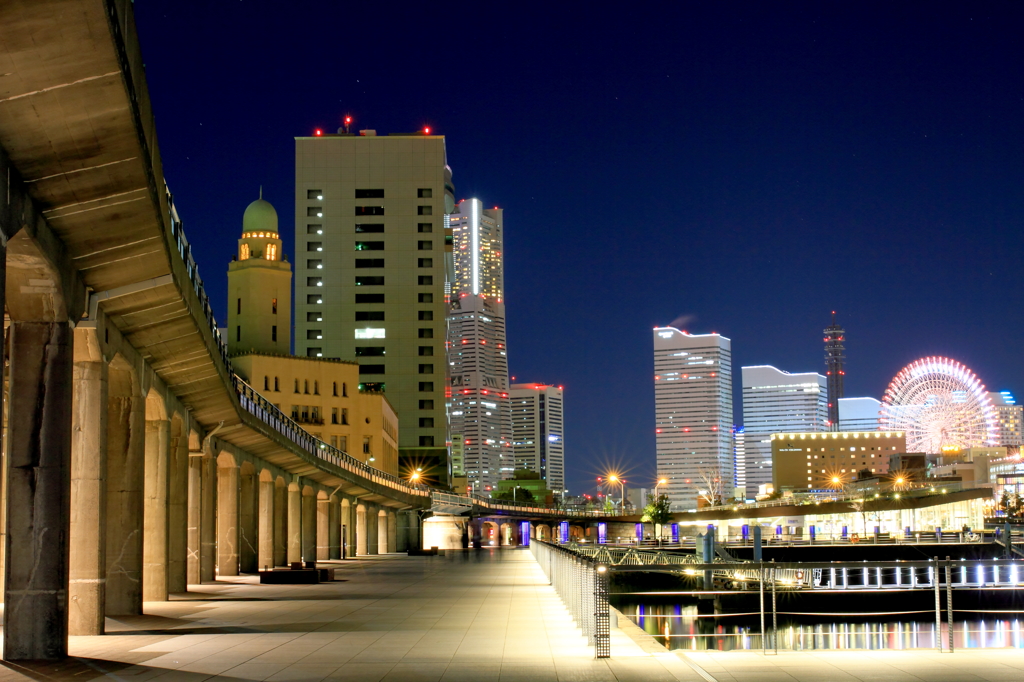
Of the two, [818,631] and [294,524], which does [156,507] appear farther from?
[294,524]

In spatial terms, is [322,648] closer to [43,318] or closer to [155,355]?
[43,318]

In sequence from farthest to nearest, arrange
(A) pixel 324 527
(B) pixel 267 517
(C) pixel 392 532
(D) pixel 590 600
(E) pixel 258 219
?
1. (E) pixel 258 219
2. (C) pixel 392 532
3. (A) pixel 324 527
4. (B) pixel 267 517
5. (D) pixel 590 600

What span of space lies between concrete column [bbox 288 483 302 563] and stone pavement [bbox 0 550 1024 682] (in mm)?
29853

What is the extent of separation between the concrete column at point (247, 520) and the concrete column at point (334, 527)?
1964cm

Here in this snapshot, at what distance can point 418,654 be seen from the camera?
17.6 metres

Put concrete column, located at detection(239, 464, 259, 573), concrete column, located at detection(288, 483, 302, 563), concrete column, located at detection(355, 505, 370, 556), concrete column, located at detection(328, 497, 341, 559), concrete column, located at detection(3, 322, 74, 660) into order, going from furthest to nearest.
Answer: concrete column, located at detection(355, 505, 370, 556), concrete column, located at detection(328, 497, 341, 559), concrete column, located at detection(288, 483, 302, 563), concrete column, located at detection(239, 464, 259, 573), concrete column, located at detection(3, 322, 74, 660)

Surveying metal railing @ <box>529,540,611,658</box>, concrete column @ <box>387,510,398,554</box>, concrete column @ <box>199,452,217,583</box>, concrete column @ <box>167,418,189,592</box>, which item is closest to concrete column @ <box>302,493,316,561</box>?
concrete column @ <box>199,452,217,583</box>

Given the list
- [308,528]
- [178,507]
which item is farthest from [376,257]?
[178,507]

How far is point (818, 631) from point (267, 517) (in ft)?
90.3

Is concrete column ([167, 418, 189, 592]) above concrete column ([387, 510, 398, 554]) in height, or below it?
above

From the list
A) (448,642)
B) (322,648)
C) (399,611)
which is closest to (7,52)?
(322,648)

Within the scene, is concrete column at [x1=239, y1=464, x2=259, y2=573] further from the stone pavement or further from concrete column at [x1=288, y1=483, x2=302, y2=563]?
the stone pavement

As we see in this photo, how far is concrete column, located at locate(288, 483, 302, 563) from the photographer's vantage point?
58.8 m

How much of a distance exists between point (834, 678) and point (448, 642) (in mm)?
7567
